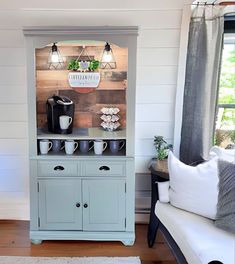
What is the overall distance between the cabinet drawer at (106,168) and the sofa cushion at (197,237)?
0.53m

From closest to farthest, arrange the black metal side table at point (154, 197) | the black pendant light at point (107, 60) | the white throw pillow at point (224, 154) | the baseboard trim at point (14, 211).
Answer: 1. the white throw pillow at point (224, 154)
2. the black metal side table at point (154, 197)
3. the black pendant light at point (107, 60)
4. the baseboard trim at point (14, 211)

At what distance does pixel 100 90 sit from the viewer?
10.1 ft

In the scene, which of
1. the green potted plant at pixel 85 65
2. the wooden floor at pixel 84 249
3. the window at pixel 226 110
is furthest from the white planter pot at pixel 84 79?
the wooden floor at pixel 84 249

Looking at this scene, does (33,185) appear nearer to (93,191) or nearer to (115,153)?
(93,191)

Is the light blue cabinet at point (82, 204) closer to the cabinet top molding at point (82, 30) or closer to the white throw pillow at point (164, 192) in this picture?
the white throw pillow at point (164, 192)

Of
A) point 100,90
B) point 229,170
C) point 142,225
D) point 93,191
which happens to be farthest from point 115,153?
point 229,170

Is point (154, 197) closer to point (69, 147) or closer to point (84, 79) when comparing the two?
point (69, 147)

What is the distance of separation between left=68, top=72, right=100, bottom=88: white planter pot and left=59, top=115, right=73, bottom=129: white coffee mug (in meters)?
0.32

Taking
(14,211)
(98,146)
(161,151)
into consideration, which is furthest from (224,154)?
(14,211)

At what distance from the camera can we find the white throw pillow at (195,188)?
2238 mm

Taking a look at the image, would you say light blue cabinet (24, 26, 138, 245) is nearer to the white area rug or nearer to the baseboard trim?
the white area rug

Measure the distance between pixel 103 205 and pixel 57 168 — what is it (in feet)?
1.60

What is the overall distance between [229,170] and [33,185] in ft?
5.08

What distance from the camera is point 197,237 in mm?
1988
